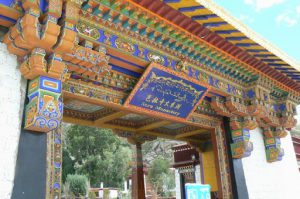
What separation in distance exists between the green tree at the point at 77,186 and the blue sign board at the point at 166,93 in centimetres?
1412

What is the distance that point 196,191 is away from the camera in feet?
8.47

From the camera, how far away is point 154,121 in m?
6.89

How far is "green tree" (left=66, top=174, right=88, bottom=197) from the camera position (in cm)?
1786

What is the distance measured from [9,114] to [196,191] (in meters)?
1.97

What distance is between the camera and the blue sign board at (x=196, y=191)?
253 centimetres

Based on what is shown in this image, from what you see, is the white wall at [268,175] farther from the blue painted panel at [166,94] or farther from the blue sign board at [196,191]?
the blue sign board at [196,191]

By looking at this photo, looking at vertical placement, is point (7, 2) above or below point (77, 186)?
above

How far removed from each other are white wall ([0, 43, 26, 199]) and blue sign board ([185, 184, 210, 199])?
166cm

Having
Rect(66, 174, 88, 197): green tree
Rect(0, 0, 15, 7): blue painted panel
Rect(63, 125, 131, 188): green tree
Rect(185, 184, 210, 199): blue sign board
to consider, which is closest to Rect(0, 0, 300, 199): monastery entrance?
Rect(0, 0, 15, 7): blue painted panel

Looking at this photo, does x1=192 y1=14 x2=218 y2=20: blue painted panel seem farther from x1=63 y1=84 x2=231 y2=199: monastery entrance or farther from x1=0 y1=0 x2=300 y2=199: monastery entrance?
x1=63 y1=84 x2=231 y2=199: monastery entrance

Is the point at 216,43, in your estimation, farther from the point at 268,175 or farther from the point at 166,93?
the point at 268,175

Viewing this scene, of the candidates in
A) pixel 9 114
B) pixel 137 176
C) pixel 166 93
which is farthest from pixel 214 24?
pixel 137 176

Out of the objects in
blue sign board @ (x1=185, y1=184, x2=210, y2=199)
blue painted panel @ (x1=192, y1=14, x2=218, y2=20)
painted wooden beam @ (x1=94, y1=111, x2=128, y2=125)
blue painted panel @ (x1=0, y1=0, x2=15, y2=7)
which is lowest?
blue sign board @ (x1=185, y1=184, x2=210, y2=199)

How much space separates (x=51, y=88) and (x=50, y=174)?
945 millimetres
